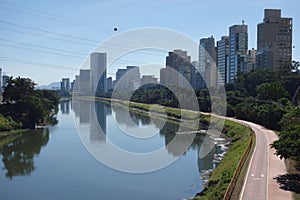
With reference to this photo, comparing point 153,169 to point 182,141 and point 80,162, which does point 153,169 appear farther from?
point 182,141

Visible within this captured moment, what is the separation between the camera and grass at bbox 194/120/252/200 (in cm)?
678

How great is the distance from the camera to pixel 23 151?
13.2 m

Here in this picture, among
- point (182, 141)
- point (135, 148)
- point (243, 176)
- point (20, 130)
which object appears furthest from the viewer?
point (20, 130)

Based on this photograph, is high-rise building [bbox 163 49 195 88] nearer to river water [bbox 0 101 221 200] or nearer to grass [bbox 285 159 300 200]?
river water [bbox 0 101 221 200]

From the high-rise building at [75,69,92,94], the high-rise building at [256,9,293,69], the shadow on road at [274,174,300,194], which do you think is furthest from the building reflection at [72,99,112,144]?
the high-rise building at [256,9,293,69]

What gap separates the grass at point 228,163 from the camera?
267 inches

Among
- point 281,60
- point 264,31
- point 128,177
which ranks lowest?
point 128,177

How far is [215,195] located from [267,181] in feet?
3.32

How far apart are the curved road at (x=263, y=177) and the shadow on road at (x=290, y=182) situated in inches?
3.8

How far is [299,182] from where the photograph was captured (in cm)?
676

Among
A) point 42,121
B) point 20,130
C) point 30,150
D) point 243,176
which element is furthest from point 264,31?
point 243,176

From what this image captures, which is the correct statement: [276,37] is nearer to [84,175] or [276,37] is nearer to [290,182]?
[84,175]

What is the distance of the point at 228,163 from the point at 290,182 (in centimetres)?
270

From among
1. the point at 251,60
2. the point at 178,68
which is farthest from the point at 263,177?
the point at 251,60
